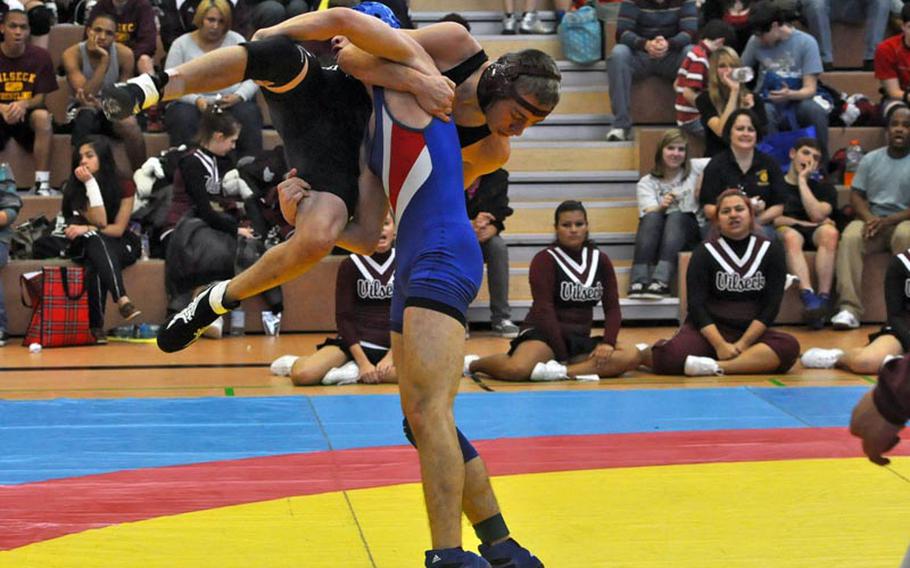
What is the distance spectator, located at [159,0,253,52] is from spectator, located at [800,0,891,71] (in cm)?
473

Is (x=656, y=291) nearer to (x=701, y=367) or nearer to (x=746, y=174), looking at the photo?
(x=746, y=174)

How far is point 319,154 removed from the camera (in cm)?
447

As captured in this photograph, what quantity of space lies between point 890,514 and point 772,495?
1.51 feet

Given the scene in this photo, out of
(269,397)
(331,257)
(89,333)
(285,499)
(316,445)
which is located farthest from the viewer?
(331,257)

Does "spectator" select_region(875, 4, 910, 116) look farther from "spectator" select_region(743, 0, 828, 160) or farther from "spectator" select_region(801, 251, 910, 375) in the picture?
"spectator" select_region(801, 251, 910, 375)

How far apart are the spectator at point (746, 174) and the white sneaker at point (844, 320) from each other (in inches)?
29.3

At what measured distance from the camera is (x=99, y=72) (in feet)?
35.4

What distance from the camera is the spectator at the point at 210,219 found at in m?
9.47

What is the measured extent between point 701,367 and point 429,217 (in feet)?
14.6

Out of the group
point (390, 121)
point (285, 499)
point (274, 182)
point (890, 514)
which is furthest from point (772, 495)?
point (274, 182)

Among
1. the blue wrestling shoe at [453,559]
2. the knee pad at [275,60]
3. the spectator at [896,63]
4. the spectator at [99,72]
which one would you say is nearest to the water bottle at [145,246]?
the spectator at [99,72]

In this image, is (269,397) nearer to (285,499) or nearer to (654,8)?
(285,499)

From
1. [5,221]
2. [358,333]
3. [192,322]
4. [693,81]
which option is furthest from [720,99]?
[192,322]

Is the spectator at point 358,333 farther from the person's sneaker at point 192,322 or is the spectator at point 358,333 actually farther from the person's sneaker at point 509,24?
the person's sneaker at point 509,24
